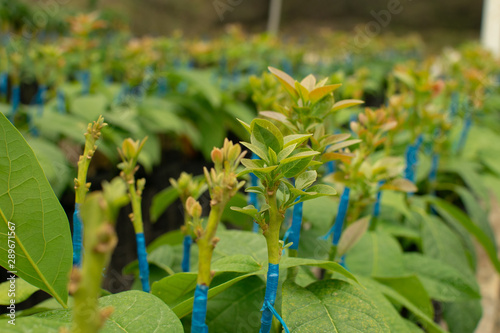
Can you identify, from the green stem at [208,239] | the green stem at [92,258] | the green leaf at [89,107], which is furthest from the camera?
the green leaf at [89,107]

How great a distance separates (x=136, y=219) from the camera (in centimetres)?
53

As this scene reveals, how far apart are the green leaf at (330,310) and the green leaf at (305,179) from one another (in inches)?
5.3

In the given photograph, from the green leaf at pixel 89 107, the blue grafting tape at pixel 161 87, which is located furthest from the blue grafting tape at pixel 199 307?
the blue grafting tape at pixel 161 87

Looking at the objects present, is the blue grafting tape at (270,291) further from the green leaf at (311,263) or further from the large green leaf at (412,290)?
the large green leaf at (412,290)

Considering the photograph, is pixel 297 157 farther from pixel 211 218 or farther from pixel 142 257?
pixel 142 257

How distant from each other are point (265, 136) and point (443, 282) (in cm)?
54

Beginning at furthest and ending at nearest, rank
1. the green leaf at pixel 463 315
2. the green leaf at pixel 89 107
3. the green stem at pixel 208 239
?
the green leaf at pixel 89 107, the green leaf at pixel 463 315, the green stem at pixel 208 239

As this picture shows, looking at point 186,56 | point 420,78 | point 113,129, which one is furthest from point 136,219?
point 186,56

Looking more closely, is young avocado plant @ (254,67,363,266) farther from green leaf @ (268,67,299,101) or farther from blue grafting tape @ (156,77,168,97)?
blue grafting tape @ (156,77,168,97)

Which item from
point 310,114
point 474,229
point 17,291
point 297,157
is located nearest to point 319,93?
point 310,114

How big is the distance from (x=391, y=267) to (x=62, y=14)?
460 centimetres

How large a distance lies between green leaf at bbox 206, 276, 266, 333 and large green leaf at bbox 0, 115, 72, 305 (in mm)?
191

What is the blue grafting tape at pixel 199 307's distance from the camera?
0.40 m

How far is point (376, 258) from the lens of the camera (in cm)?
84
